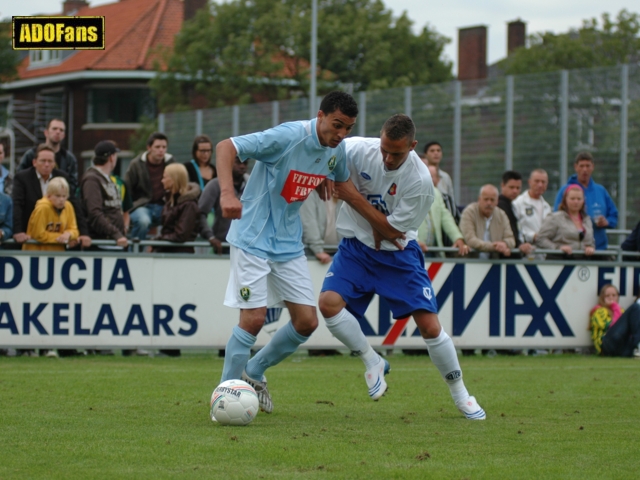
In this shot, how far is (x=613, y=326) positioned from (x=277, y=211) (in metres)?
7.49

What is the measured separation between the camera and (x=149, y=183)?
13469 millimetres

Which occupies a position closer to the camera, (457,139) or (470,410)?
(470,410)

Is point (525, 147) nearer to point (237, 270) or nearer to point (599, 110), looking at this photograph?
point (599, 110)

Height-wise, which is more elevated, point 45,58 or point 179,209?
point 45,58

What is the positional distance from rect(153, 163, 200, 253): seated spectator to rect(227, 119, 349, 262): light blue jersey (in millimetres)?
5425

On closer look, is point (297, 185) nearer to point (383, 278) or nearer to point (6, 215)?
point (383, 278)

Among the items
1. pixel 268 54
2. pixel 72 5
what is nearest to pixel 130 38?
pixel 268 54

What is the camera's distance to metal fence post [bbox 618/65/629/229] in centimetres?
1986

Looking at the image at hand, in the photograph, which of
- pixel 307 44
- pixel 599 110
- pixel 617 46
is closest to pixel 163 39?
pixel 307 44

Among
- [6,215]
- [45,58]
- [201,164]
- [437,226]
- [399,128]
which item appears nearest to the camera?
[399,128]

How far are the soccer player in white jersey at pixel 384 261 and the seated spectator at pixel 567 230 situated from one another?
6461mm

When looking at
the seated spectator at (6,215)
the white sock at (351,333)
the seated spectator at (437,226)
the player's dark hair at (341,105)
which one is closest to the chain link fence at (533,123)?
the seated spectator at (437,226)

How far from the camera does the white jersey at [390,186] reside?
7.46 meters

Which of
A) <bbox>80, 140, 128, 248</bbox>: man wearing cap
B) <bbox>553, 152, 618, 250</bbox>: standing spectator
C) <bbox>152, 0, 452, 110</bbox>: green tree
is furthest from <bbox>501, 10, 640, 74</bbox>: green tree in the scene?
<bbox>80, 140, 128, 248</bbox>: man wearing cap
